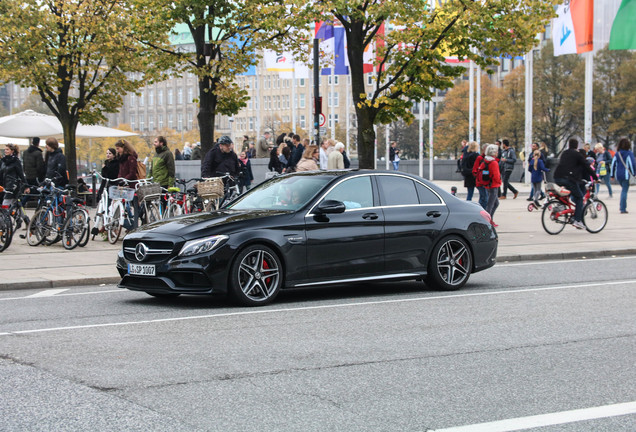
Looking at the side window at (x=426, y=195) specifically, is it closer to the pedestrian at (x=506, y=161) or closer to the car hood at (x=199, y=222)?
the car hood at (x=199, y=222)

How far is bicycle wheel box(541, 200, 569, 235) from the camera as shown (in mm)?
20312

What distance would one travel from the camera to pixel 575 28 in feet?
104

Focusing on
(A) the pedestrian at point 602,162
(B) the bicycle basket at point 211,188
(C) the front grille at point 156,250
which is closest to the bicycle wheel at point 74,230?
(B) the bicycle basket at point 211,188

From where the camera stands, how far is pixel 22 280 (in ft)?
41.2

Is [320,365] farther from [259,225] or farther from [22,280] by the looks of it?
[22,280]

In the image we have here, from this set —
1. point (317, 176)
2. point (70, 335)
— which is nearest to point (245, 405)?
point (70, 335)

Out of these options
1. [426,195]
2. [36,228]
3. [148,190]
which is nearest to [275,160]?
[148,190]

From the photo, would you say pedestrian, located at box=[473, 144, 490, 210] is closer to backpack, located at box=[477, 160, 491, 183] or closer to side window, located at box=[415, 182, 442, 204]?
backpack, located at box=[477, 160, 491, 183]

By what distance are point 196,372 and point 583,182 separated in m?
→ 15.1

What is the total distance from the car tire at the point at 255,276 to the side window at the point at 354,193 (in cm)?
111

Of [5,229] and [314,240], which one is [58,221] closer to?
[5,229]

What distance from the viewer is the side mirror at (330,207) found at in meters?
10.5

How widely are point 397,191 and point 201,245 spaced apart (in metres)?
2.79

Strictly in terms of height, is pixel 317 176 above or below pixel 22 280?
above
